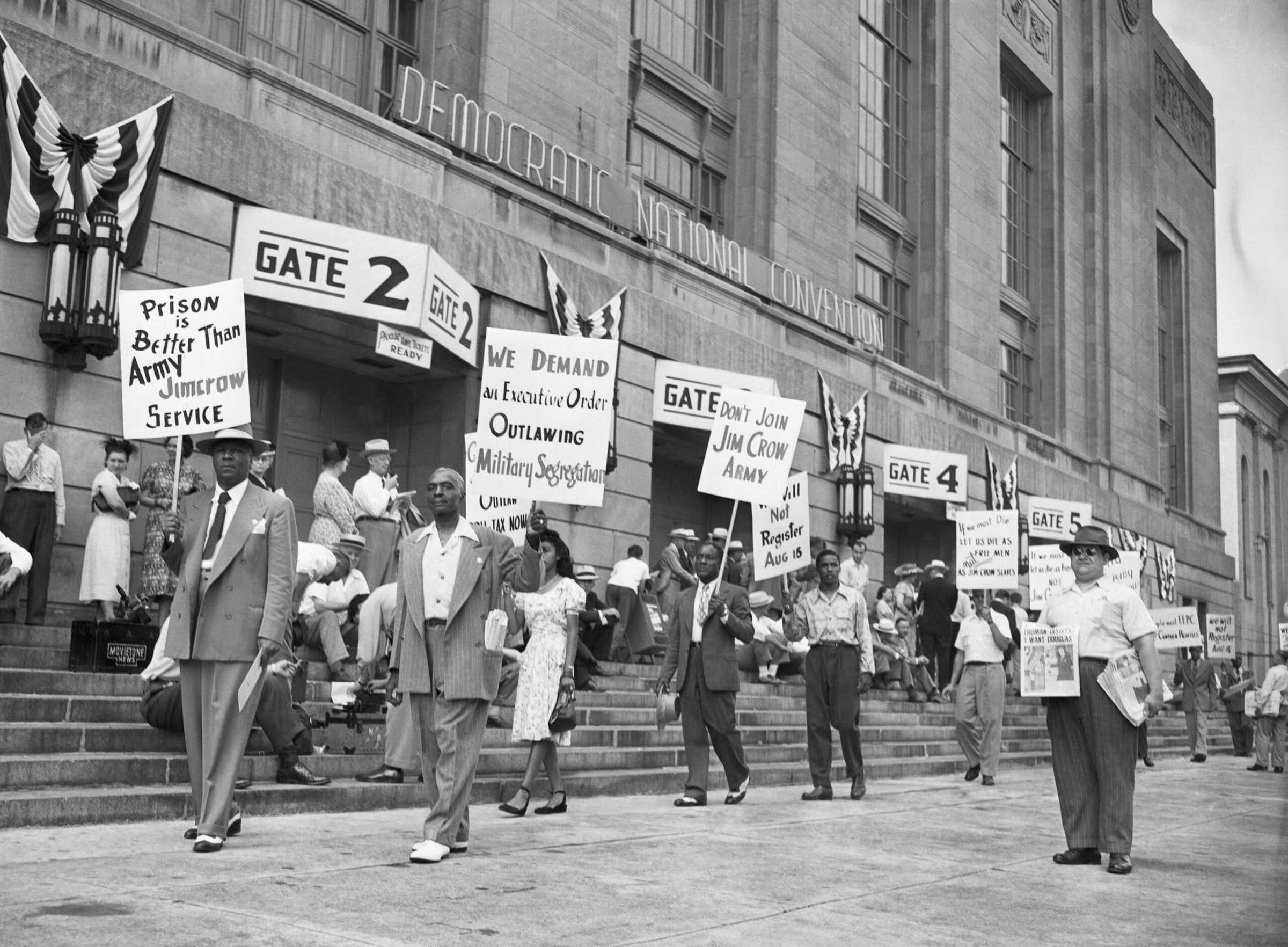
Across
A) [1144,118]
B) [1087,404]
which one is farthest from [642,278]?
[1144,118]

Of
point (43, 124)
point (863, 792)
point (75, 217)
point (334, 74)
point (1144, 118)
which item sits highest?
point (1144, 118)

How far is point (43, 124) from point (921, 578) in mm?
21738

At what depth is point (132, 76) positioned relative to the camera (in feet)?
46.4

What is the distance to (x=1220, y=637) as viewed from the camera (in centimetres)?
2616

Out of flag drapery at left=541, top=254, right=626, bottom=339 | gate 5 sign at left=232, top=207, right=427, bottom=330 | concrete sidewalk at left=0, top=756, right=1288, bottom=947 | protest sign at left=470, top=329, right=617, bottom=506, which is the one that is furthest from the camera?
flag drapery at left=541, top=254, right=626, bottom=339

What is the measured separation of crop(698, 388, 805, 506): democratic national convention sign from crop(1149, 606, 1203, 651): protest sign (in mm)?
12896

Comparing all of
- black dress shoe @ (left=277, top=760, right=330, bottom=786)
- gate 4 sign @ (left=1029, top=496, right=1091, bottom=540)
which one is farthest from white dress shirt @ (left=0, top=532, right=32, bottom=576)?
gate 4 sign @ (left=1029, top=496, right=1091, bottom=540)

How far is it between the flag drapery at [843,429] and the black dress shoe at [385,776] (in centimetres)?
1716

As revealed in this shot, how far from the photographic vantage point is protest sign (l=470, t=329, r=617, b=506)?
12.2m

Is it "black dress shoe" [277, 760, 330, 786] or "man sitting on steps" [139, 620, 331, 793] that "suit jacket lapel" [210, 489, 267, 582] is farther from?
"black dress shoe" [277, 760, 330, 786]

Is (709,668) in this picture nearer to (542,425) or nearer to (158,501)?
(542,425)

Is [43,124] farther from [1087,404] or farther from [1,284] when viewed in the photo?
[1087,404]

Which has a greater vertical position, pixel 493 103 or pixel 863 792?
pixel 493 103

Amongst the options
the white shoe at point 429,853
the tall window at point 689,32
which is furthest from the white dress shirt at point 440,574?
the tall window at point 689,32
